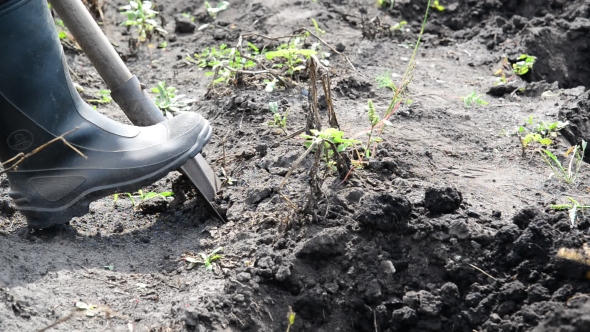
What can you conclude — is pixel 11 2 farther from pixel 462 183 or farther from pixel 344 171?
pixel 462 183

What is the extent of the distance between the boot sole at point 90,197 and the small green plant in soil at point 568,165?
1.49 metres

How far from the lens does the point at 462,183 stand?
312cm

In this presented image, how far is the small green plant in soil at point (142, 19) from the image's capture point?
4773 millimetres

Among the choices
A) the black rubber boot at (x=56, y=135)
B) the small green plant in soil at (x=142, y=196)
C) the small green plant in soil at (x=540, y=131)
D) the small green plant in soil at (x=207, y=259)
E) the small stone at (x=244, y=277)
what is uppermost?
the black rubber boot at (x=56, y=135)

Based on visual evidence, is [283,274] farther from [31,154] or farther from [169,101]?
[169,101]

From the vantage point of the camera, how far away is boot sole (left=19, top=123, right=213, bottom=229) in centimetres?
292

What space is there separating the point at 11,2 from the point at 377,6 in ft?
10.4

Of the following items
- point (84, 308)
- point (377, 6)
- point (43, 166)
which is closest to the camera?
point (84, 308)

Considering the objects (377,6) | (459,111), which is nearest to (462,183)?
(459,111)

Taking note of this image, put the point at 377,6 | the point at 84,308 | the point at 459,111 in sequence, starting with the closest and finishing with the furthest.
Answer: the point at 84,308 < the point at 459,111 < the point at 377,6

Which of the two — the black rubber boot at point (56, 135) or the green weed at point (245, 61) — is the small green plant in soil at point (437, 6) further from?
the black rubber boot at point (56, 135)

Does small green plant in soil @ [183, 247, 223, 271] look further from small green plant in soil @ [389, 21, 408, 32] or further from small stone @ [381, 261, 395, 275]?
small green plant in soil @ [389, 21, 408, 32]

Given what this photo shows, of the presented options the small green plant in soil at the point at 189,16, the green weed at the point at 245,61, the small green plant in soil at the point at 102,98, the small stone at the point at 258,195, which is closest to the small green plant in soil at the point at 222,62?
the green weed at the point at 245,61

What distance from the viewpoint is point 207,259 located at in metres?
2.79
